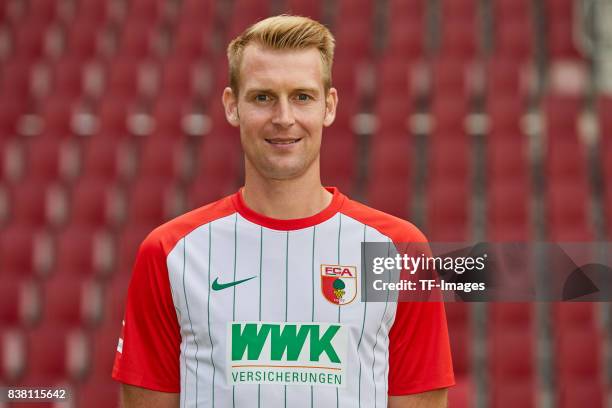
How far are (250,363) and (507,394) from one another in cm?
156

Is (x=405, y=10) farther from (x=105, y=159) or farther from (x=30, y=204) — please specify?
(x=30, y=204)

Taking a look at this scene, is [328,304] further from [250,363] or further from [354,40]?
[354,40]

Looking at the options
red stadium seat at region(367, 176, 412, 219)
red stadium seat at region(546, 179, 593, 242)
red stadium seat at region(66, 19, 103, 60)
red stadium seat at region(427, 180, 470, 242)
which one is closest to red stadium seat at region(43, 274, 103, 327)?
red stadium seat at region(367, 176, 412, 219)

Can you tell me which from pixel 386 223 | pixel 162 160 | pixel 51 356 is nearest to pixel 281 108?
pixel 386 223

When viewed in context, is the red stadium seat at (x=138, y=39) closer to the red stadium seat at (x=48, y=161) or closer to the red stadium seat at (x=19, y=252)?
the red stadium seat at (x=48, y=161)

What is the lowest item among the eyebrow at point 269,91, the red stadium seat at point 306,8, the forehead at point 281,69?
the eyebrow at point 269,91

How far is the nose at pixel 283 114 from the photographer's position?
694 mm

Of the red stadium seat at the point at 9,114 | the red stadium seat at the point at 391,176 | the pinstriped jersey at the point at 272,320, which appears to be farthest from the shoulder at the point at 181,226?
the red stadium seat at the point at 9,114

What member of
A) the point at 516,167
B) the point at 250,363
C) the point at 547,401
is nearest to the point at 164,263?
the point at 250,363

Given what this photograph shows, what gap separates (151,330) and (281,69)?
0.80 ft

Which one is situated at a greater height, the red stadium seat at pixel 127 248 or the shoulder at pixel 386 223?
the red stadium seat at pixel 127 248

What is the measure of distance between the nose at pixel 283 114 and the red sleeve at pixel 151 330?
153mm

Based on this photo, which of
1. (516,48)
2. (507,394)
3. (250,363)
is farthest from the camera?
(516,48)

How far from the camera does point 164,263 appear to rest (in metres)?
0.75
